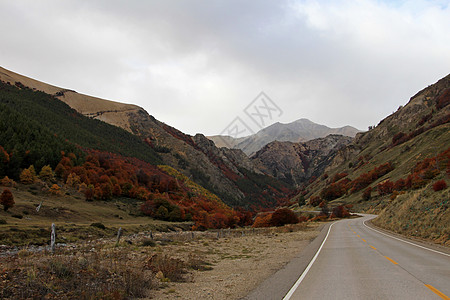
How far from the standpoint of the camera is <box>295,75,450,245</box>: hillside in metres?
23.5

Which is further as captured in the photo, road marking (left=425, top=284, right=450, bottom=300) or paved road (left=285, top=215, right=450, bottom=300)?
paved road (left=285, top=215, right=450, bottom=300)

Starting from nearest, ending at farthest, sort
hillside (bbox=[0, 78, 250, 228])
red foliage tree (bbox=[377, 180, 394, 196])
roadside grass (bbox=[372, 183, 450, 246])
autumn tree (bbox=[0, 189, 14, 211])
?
roadside grass (bbox=[372, 183, 450, 246]) < autumn tree (bbox=[0, 189, 14, 211]) < hillside (bbox=[0, 78, 250, 228]) < red foliage tree (bbox=[377, 180, 394, 196])

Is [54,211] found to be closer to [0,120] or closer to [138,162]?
[0,120]

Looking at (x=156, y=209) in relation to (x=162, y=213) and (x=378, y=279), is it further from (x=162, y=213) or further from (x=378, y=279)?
(x=378, y=279)

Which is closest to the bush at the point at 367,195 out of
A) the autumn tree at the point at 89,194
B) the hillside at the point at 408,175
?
the hillside at the point at 408,175

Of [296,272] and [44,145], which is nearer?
[296,272]

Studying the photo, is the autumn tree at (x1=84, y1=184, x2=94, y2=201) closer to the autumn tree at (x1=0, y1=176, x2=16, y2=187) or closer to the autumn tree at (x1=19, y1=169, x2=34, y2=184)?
the autumn tree at (x1=19, y1=169, x2=34, y2=184)

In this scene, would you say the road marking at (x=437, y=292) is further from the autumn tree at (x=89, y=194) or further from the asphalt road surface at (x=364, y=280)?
the autumn tree at (x=89, y=194)

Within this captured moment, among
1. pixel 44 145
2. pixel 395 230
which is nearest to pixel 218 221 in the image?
pixel 44 145

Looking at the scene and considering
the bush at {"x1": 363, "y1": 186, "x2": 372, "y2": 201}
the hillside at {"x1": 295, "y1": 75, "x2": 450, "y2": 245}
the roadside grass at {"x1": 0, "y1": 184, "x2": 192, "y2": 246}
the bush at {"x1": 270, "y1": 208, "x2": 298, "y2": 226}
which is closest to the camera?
the hillside at {"x1": 295, "y1": 75, "x2": 450, "y2": 245}

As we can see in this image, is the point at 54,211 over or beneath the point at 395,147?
beneath

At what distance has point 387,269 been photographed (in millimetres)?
10617

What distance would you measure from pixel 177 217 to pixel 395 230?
2631 inches

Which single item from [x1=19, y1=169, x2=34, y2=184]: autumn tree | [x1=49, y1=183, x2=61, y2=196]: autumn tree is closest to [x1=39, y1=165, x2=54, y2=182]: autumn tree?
[x1=19, y1=169, x2=34, y2=184]: autumn tree
